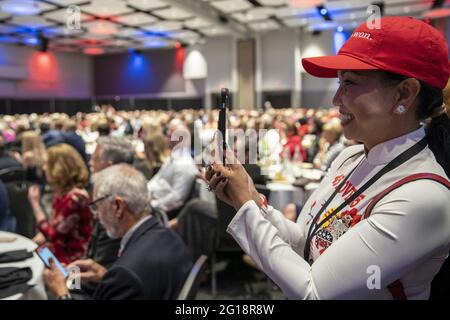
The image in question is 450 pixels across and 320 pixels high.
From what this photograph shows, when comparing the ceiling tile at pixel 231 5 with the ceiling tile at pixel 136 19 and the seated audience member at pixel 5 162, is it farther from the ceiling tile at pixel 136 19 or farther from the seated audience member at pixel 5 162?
the seated audience member at pixel 5 162

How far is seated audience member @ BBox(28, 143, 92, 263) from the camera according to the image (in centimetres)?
270

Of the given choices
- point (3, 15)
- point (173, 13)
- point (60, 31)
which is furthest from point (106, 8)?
point (60, 31)

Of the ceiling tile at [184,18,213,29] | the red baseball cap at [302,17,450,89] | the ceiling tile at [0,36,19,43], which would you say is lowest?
the red baseball cap at [302,17,450,89]

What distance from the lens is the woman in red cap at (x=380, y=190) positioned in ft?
2.45

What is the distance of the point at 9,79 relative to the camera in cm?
2027

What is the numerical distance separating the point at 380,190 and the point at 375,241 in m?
0.13

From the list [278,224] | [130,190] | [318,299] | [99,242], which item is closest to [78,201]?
[99,242]

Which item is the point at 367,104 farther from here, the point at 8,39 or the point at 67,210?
the point at 8,39

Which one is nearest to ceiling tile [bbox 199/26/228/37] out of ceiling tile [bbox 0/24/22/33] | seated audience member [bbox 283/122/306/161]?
ceiling tile [bbox 0/24/22/33]

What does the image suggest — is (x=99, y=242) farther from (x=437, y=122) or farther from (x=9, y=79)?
(x=9, y=79)

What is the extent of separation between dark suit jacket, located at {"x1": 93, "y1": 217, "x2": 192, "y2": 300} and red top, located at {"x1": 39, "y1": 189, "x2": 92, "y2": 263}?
99 centimetres

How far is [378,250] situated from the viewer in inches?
29.4

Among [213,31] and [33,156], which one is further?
[213,31]

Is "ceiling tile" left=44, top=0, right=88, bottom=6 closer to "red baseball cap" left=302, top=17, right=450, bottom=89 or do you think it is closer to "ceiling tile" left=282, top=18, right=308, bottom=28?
"ceiling tile" left=282, top=18, right=308, bottom=28
